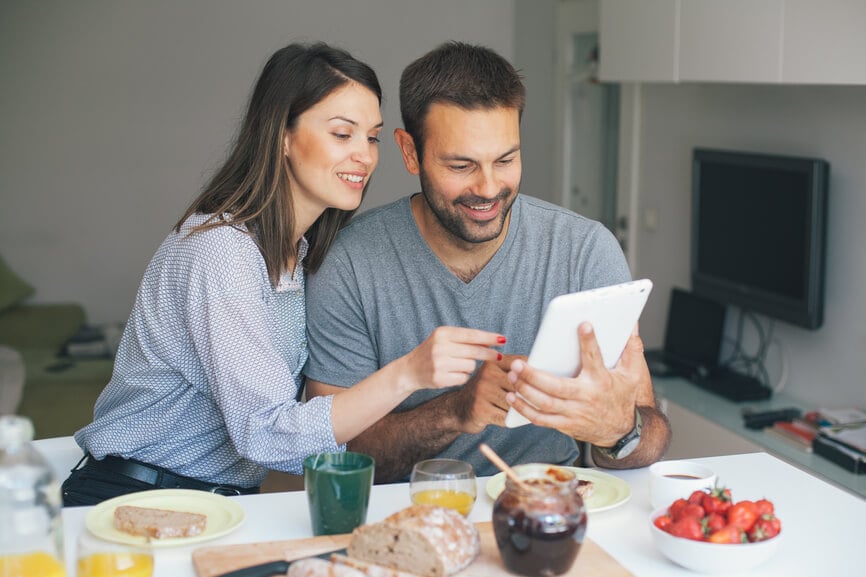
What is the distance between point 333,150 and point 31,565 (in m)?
0.93

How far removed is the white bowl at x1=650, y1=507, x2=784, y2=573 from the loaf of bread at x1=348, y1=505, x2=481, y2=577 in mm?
253

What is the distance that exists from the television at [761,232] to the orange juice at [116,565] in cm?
279

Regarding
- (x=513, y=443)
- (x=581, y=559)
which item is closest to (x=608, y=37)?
(x=513, y=443)

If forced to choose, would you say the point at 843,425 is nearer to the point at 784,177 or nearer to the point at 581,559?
the point at 784,177

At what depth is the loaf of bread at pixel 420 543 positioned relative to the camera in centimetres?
125

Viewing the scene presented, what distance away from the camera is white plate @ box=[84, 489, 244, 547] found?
1.39m

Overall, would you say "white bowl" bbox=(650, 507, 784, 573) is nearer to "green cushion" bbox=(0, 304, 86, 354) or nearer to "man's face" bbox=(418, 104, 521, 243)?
"man's face" bbox=(418, 104, 521, 243)

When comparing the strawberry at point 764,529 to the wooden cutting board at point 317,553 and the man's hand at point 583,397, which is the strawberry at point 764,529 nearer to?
the wooden cutting board at point 317,553

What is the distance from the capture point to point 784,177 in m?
3.63

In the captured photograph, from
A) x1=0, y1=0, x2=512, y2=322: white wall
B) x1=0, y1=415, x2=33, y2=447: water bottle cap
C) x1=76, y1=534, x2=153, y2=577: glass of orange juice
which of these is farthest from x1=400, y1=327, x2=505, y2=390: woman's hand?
x1=0, y1=0, x2=512, y2=322: white wall

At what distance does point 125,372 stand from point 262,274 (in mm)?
311

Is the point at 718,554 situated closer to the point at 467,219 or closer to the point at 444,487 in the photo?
the point at 444,487

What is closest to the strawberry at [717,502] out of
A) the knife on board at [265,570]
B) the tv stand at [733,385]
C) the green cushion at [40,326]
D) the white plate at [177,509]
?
the knife on board at [265,570]

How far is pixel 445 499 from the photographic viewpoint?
4.62ft
